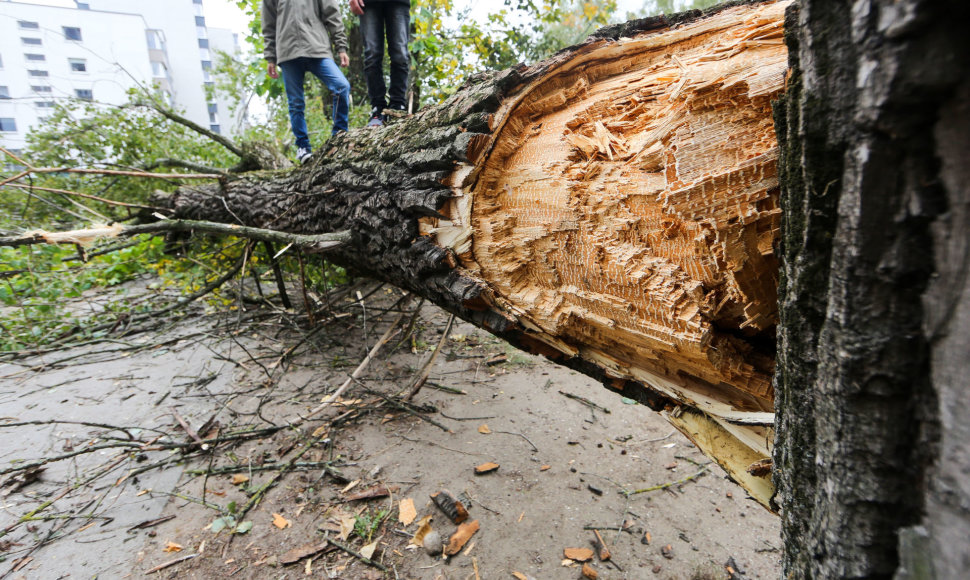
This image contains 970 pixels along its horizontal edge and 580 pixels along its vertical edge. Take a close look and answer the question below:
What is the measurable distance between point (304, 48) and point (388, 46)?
0.68 metres

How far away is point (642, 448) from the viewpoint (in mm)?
2445

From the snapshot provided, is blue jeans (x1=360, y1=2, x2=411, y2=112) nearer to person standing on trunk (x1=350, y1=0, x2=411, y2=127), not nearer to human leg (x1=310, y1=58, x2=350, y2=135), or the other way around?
person standing on trunk (x1=350, y1=0, x2=411, y2=127)

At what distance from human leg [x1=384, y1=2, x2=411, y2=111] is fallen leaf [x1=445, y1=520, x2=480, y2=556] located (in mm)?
3194

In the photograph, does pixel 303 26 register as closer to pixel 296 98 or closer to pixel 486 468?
pixel 296 98

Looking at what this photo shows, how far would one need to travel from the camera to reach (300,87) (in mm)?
3689

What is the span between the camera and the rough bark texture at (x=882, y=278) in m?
0.39

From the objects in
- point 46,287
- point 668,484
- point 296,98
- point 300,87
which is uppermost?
point 300,87

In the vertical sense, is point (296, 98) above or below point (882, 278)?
above

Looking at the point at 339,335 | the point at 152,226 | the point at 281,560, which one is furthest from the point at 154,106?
the point at 281,560

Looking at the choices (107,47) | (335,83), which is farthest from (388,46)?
(107,47)

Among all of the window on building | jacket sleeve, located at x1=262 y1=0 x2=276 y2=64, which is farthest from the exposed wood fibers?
the window on building

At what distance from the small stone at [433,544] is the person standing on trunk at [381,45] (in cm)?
301

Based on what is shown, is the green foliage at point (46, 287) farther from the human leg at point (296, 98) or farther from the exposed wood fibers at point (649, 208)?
the exposed wood fibers at point (649, 208)

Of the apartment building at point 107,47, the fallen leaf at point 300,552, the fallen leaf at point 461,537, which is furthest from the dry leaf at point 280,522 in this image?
the apartment building at point 107,47
